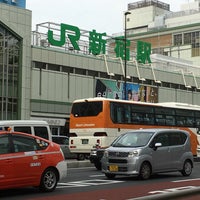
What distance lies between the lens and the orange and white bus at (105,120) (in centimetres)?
2556

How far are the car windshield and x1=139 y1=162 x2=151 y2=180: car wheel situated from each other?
71cm

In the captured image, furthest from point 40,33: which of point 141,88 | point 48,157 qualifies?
point 48,157

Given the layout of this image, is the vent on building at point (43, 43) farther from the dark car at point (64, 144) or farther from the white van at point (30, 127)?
the white van at point (30, 127)

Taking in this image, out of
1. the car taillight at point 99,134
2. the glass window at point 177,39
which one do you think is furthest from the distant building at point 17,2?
the glass window at point 177,39

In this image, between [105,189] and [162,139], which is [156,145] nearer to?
[162,139]

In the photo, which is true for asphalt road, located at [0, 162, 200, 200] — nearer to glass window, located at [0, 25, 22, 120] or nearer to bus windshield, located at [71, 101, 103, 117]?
bus windshield, located at [71, 101, 103, 117]

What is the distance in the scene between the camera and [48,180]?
521 inches

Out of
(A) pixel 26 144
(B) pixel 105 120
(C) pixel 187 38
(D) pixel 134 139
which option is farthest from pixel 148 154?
(C) pixel 187 38

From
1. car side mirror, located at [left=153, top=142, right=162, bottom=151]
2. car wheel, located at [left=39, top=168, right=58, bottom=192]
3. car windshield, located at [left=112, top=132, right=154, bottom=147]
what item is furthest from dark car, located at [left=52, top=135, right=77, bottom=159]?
car wheel, located at [left=39, top=168, right=58, bottom=192]

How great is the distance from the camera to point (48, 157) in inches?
519

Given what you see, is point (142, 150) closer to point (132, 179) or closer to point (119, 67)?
point (132, 179)

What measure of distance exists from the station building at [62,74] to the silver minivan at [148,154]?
25.6m

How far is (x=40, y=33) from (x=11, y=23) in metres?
3.70

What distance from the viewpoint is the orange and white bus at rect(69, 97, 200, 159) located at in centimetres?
2556
